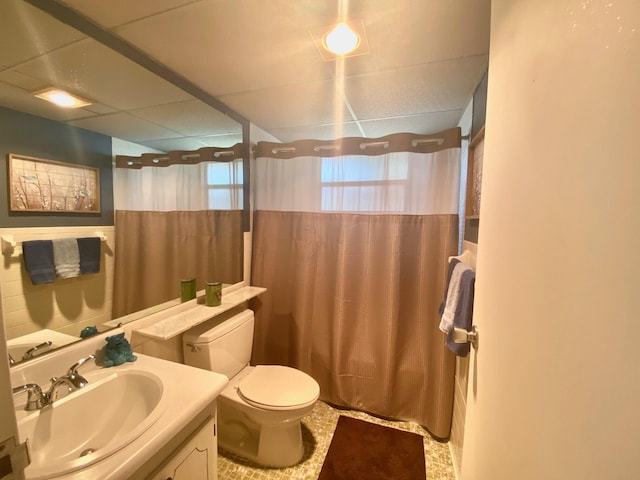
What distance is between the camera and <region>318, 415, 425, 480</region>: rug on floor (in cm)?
147

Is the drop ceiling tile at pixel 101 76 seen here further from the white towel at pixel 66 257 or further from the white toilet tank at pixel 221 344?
the white toilet tank at pixel 221 344

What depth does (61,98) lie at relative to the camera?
1049 mm

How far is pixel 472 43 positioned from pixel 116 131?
1689 millimetres

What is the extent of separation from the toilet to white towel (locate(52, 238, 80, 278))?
61cm

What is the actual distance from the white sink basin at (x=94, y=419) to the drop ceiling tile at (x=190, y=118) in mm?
1303

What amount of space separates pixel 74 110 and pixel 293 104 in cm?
108

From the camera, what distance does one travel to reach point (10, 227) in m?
0.92

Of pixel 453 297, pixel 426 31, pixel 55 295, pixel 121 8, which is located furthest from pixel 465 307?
pixel 121 8

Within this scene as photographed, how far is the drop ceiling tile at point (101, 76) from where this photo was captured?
39.9 inches

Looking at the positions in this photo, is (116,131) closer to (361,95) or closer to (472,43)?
(361,95)

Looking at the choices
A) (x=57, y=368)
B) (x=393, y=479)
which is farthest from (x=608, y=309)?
(x=393, y=479)

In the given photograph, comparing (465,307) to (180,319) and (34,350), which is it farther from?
(34,350)

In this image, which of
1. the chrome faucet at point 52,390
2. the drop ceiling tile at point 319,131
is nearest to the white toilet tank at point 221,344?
the chrome faucet at point 52,390

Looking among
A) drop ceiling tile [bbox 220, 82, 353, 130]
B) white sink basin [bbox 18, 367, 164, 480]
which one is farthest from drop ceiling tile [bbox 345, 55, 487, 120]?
white sink basin [bbox 18, 367, 164, 480]
